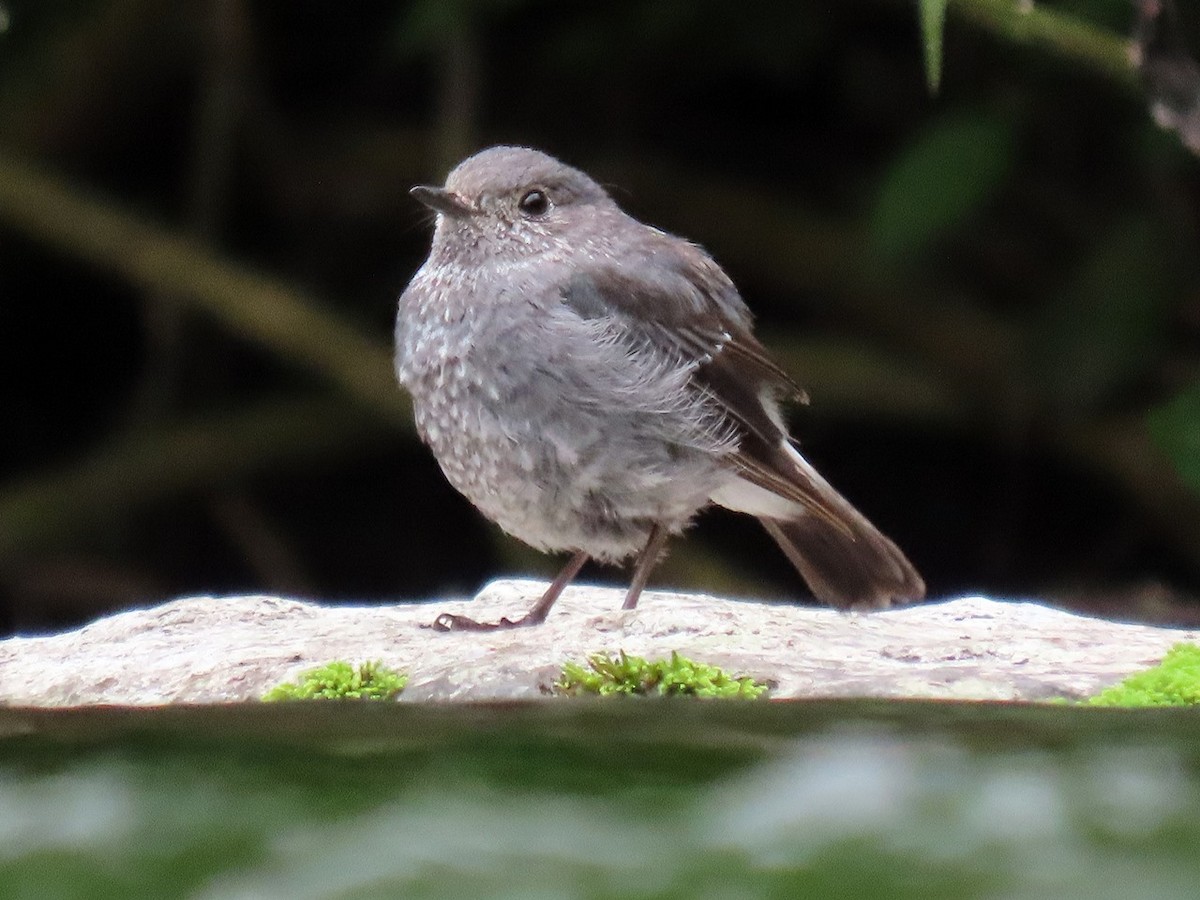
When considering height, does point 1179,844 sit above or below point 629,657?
above

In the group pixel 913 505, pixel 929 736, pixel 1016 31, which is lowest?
pixel 913 505

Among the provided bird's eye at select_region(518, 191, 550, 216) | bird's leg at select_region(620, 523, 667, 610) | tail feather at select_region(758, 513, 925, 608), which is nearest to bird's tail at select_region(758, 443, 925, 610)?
tail feather at select_region(758, 513, 925, 608)

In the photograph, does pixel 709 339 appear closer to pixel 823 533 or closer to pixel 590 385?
pixel 590 385

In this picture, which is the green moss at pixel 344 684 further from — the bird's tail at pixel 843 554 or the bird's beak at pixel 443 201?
the bird's tail at pixel 843 554

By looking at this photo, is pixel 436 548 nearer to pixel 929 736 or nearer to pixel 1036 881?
pixel 929 736

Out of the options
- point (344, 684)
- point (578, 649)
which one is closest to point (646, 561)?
point (578, 649)

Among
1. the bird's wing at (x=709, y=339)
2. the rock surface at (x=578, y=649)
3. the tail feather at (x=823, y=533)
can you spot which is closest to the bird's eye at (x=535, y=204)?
the bird's wing at (x=709, y=339)

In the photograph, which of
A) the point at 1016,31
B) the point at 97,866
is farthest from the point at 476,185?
the point at 97,866
